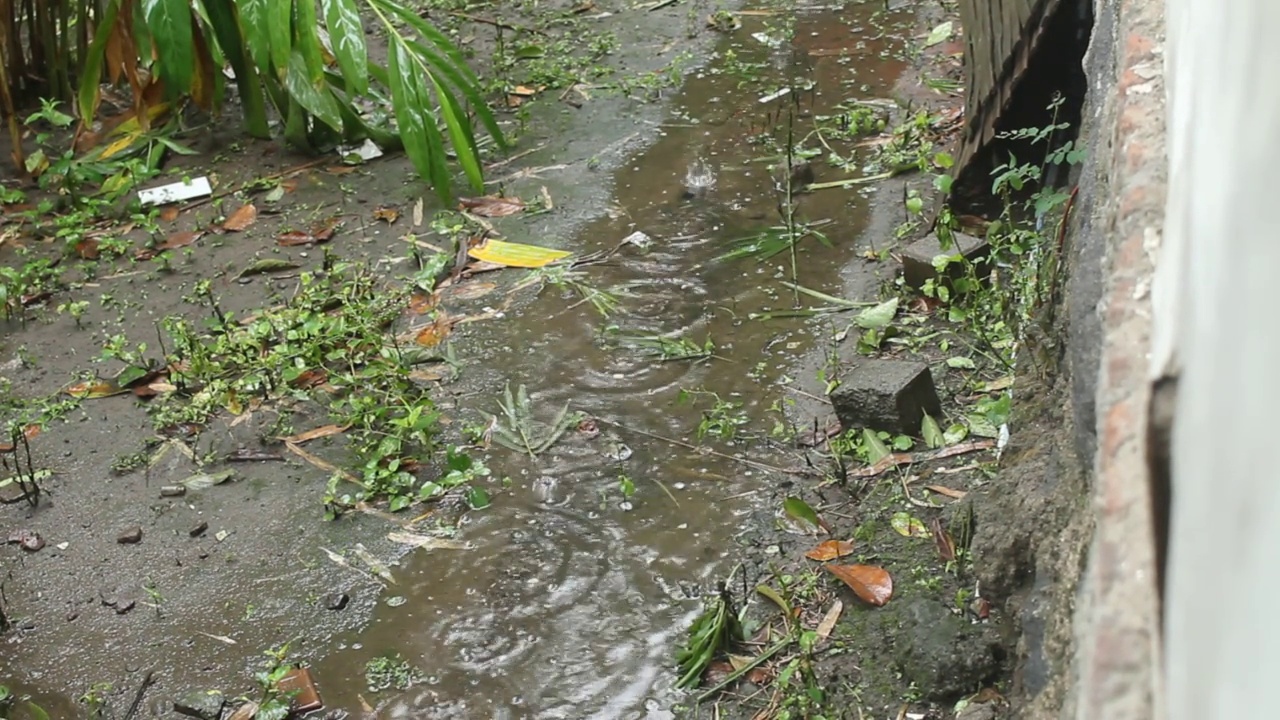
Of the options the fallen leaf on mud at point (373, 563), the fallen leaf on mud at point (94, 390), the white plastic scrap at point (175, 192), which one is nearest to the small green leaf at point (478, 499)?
the fallen leaf on mud at point (373, 563)

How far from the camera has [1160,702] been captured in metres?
0.78

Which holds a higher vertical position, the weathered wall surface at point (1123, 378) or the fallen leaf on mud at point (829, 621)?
the weathered wall surface at point (1123, 378)

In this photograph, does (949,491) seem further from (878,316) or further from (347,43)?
(347,43)

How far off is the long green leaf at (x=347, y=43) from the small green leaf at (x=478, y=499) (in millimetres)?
1831

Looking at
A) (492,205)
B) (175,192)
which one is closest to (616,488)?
(492,205)

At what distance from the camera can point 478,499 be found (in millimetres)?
3156

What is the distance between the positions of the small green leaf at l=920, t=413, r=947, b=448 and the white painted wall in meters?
2.23

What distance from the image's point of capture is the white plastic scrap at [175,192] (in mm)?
4703

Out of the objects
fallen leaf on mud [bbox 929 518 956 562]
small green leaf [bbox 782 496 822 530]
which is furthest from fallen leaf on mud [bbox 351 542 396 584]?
fallen leaf on mud [bbox 929 518 956 562]

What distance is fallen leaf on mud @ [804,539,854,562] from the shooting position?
281 centimetres

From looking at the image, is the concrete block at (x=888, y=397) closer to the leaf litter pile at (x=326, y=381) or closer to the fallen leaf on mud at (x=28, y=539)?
the leaf litter pile at (x=326, y=381)

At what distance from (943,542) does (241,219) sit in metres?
2.95

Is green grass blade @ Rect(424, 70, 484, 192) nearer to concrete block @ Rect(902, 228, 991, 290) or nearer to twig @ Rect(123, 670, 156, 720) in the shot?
concrete block @ Rect(902, 228, 991, 290)

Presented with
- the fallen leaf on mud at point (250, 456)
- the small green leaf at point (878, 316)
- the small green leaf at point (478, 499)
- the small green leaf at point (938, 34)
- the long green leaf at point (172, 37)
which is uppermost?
the long green leaf at point (172, 37)
